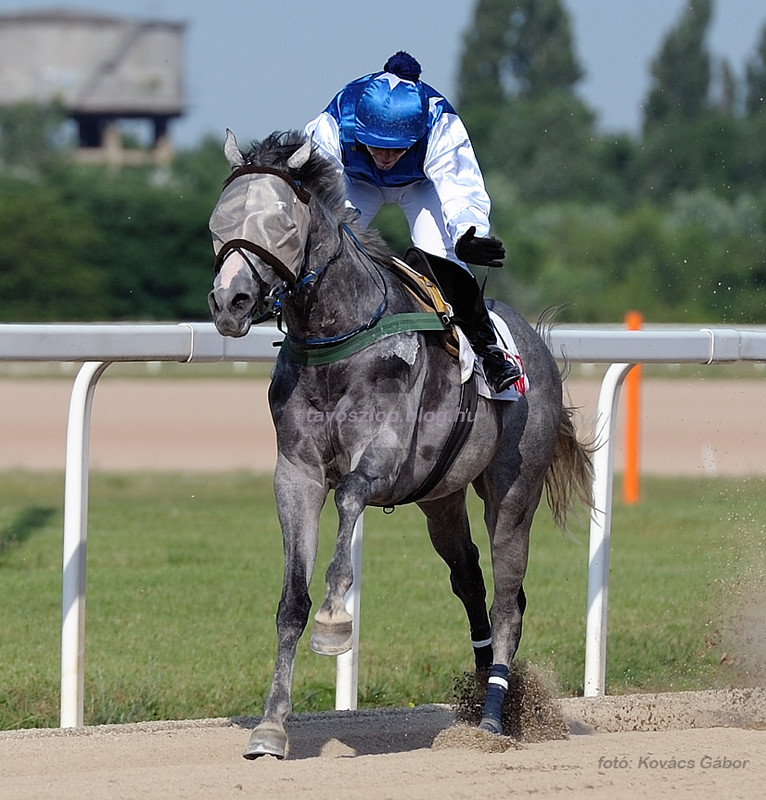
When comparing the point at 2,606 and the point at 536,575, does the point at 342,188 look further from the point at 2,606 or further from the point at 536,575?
the point at 536,575

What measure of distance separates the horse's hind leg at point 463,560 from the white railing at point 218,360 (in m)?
0.33

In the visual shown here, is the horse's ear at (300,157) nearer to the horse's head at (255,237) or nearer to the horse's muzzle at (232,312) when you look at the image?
the horse's head at (255,237)

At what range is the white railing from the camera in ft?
14.3

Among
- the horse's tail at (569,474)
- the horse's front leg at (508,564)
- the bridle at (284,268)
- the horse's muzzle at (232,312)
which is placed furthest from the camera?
the horse's tail at (569,474)

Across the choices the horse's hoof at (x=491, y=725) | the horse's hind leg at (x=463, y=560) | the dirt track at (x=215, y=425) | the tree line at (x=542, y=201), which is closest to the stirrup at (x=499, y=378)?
the horse's hind leg at (x=463, y=560)

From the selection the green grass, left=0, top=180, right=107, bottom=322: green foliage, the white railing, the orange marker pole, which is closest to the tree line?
left=0, top=180, right=107, bottom=322: green foliage

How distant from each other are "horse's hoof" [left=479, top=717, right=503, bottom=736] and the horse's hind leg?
614mm

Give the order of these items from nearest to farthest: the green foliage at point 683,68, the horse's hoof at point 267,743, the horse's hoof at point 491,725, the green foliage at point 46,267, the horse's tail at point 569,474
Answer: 1. the horse's hoof at point 267,743
2. the horse's hoof at point 491,725
3. the horse's tail at point 569,474
4. the green foliage at point 46,267
5. the green foliage at point 683,68

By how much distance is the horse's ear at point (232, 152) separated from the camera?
3881mm

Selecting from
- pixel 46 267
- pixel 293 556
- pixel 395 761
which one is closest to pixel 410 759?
pixel 395 761

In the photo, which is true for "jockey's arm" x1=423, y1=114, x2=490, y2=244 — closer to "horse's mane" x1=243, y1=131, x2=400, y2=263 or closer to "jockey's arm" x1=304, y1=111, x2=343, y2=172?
"jockey's arm" x1=304, y1=111, x2=343, y2=172

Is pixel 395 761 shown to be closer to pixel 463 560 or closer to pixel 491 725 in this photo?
pixel 491 725

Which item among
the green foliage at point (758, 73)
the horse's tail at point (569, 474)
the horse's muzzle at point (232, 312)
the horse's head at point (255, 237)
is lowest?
the horse's tail at point (569, 474)

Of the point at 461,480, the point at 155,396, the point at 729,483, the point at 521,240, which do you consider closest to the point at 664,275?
the point at 521,240
